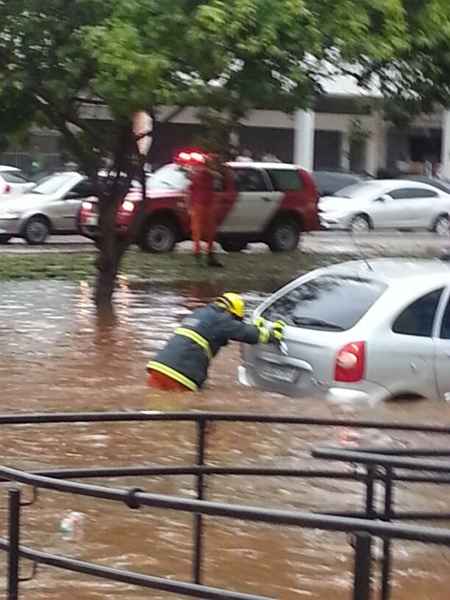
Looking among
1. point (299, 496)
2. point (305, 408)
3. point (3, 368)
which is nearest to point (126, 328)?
point (3, 368)

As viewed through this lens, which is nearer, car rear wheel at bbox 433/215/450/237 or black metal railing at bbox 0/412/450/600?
black metal railing at bbox 0/412/450/600

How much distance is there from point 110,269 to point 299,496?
10.3m

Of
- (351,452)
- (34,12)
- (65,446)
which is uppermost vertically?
(34,12)

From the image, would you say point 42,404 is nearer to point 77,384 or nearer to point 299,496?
point 77,384

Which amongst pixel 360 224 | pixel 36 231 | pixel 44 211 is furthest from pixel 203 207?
pixel 360 224

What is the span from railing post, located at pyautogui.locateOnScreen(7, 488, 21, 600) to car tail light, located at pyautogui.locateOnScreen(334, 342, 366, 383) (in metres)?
5.78

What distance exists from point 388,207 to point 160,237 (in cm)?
955

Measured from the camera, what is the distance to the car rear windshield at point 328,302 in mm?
10695

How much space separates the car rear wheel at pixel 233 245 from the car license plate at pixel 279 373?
659 inches

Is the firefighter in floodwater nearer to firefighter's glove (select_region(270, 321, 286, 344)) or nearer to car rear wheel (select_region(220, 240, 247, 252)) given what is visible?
firefighter's glove (select_region(270, 321, 286, 344))

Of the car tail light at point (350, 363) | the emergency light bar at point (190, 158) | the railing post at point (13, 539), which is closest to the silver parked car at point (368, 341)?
the car tail light at point (350, 363)

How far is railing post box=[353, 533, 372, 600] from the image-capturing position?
12.2ft

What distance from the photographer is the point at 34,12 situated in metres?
15.9

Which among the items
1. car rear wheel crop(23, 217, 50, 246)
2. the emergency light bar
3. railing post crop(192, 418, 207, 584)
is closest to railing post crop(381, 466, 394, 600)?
railing post crop(192, 418, 207, 584)
